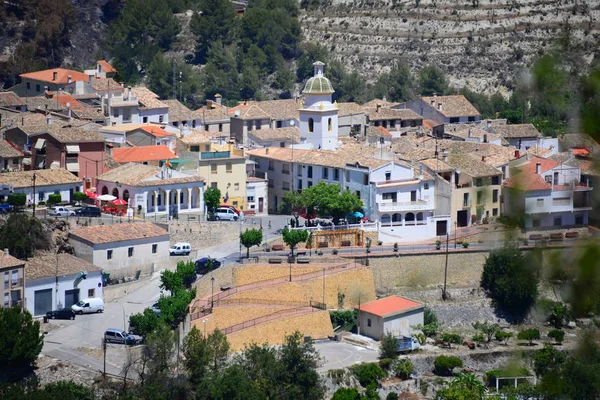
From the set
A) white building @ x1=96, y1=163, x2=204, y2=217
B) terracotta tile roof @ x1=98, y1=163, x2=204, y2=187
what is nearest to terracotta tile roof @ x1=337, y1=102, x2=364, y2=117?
white building @ x1=96, y1=163, x2=204, y2=217

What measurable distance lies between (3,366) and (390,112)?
2387cm

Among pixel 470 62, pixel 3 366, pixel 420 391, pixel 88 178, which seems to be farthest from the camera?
pixel 470 62

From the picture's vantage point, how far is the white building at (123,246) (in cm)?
2975

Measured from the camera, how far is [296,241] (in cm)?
3181

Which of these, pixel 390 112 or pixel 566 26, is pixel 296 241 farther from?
pixel 566 26

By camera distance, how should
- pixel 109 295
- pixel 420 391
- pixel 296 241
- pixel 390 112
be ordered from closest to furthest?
pixel 420 391 → pixel 109 295 → pixel 296 241 → pixel 390 112

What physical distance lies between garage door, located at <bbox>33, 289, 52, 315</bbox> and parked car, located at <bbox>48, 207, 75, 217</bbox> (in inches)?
172

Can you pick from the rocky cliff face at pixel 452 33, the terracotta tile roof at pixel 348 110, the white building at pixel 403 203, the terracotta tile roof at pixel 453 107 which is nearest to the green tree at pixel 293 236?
the white building at pixel 403 203

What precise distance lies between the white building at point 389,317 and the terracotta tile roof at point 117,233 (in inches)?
204

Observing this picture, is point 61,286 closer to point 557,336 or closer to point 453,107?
point 557,336

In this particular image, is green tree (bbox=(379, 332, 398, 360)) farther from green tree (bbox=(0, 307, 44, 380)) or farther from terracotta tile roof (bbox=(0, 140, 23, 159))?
terracotta tile roof (bbox=(0, 140, 23, 159))

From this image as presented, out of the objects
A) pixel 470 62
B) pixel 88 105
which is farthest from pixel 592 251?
pixel 470 62

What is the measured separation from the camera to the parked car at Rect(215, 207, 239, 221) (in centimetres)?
3381

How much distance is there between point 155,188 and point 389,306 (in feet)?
23.2
